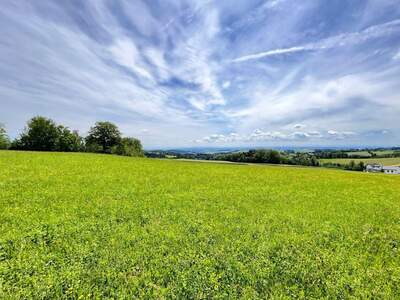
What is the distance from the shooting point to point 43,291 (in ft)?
11.5

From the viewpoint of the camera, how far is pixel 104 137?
7962 cm

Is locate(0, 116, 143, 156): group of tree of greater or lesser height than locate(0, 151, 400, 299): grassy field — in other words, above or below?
above

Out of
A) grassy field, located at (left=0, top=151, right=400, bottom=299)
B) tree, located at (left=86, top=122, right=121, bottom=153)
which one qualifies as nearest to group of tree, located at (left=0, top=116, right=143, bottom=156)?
tree, located at (left=86, top=122, right=121, bottom=153)

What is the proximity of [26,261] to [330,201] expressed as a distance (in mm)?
12615

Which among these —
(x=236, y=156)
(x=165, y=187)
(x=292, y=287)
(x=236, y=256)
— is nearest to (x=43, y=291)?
(x=236, y=256)

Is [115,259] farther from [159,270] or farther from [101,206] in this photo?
[101,206]

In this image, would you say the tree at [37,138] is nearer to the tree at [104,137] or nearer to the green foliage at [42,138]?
the green foliage at [42,138]

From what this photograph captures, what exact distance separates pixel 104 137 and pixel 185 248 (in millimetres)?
82928

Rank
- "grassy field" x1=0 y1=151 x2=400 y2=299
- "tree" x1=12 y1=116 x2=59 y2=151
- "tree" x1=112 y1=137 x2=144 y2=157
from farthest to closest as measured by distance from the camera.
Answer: "tree" x1=112 y1=137 x2=144 y2=157 → "tree" x1=12 y1=116 x2=59 y2=151 → "grassy field" x1=0 y1=151 x2=400 y2=299

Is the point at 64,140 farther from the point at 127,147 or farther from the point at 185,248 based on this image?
the point at 185,248

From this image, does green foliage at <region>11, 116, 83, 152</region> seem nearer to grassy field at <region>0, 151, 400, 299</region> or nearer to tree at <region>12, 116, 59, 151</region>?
tree at <region>12, 116, 59, 151</region>

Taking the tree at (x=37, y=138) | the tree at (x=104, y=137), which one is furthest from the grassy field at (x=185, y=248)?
the tree at (x=104, y=137)

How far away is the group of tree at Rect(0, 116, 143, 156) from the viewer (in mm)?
59731

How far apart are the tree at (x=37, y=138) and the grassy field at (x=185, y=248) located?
205 feet
